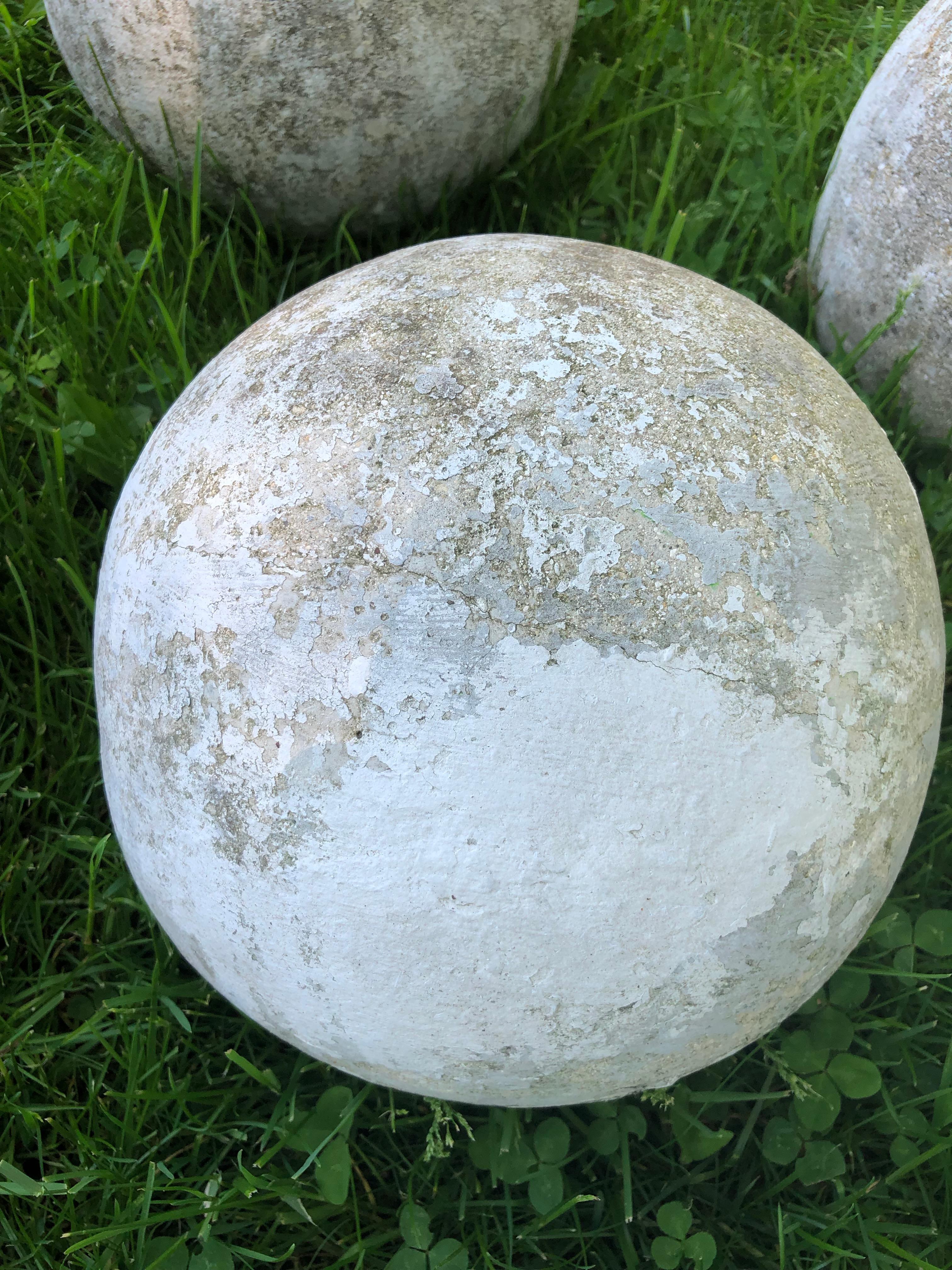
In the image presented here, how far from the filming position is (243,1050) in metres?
1.89

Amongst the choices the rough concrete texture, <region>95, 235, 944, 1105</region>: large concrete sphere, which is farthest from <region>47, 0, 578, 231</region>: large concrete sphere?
<region>95, 235, 944, 1105</region>: large concrete sphere

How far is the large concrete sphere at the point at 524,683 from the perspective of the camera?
119cm

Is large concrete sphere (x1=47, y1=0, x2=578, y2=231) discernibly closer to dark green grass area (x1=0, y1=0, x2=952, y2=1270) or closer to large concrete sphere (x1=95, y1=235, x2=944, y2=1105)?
dark green grass area (x1=0, y1=0, x2=952, y2=1270)

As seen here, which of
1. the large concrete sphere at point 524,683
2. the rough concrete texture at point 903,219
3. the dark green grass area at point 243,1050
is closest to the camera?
the large concrete sphere at point 524,683

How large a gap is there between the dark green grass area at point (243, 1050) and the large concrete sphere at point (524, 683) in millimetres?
475

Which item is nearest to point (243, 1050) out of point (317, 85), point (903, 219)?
point (317, 85)

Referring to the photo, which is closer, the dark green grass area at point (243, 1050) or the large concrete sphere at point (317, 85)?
the dark green grass area at point (243, 1050)

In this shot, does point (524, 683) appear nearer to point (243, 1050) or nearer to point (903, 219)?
point (243, 1050)

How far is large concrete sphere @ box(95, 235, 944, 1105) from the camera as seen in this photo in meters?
1.19

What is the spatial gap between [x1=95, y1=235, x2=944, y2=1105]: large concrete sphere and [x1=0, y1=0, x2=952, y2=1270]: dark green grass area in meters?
0.47

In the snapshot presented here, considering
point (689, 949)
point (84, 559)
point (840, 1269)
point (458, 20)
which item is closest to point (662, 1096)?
point (840, 1269)

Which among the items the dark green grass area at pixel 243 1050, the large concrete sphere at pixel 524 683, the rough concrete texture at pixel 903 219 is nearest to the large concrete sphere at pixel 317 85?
the dark green grass area at pixel 243 1050

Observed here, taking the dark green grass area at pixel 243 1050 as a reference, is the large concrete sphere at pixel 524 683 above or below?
above

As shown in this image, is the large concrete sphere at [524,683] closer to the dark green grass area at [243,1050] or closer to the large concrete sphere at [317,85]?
the dark green grass area at [243,1050]
